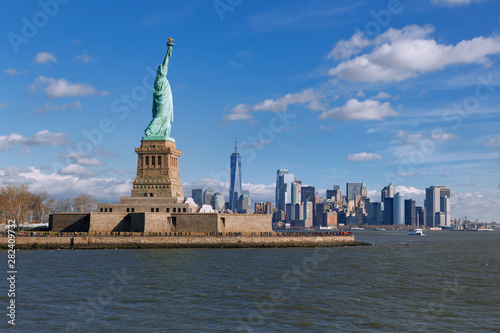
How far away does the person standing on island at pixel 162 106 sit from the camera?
120000 mm

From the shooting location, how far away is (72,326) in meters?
33.7

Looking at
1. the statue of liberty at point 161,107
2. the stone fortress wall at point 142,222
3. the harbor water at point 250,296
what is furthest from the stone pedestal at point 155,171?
the harbor water at point 250,296

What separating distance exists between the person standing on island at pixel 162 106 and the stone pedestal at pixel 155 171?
7.84 feet

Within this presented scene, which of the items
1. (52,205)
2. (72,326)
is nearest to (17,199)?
(52,205)

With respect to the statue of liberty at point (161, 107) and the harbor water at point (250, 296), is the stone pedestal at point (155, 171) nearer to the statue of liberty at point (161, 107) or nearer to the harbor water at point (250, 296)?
the statue of liberty at point (161, 107)

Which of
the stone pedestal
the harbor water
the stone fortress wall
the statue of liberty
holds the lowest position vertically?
the harbor water

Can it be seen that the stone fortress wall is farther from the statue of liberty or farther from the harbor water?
the harbor water

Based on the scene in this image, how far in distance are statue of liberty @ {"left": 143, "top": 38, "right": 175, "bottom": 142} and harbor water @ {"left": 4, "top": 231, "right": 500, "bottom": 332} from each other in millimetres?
50403

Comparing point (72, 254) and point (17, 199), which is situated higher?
point (17, 199)

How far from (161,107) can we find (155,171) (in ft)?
49.2

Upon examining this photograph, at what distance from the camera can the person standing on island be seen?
120000 mm

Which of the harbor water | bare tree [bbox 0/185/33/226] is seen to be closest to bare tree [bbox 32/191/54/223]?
bare tree [bbox 0/185/33/226]

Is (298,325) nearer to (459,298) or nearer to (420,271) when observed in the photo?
(459,298)

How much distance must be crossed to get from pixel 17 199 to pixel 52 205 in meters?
→ 23.7
